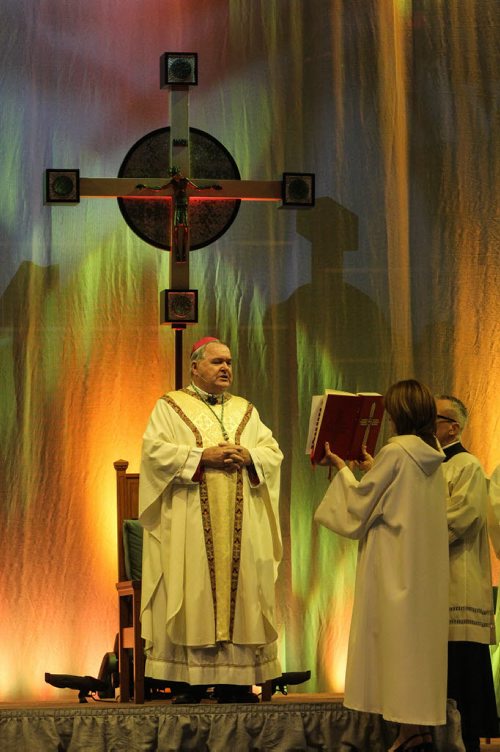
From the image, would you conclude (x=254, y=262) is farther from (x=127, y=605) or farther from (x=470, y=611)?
(x=470, y=611)

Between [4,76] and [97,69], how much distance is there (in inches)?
22.1

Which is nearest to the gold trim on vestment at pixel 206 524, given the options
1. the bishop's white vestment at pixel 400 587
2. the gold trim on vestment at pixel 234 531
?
the gold trim on vestment at pixel 234 531

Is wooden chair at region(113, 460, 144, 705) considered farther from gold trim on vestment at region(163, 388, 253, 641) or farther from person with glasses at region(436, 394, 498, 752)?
person with glasses at region(436, 394, 498, 752)

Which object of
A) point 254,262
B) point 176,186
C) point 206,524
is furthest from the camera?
point 254,262

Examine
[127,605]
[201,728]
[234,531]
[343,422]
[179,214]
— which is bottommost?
[201,728]

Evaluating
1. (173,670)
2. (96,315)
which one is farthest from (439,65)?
(173,670)

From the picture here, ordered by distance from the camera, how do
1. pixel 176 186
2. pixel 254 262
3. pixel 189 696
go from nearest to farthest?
pixel 189 696 < pixel 176 186 < pixel 254 262

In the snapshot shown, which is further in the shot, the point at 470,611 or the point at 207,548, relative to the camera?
the point at 470,611

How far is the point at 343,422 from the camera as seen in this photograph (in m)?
5.92

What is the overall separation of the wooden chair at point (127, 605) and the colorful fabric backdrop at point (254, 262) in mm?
497

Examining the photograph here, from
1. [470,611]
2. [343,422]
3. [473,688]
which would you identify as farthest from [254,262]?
[473,688]

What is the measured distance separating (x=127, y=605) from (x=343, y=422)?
1.69 m

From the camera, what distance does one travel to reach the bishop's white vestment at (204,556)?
6160mm

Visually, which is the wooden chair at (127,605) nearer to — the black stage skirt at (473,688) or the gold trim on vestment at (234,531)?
the gold trim on vestment at (234,531)
